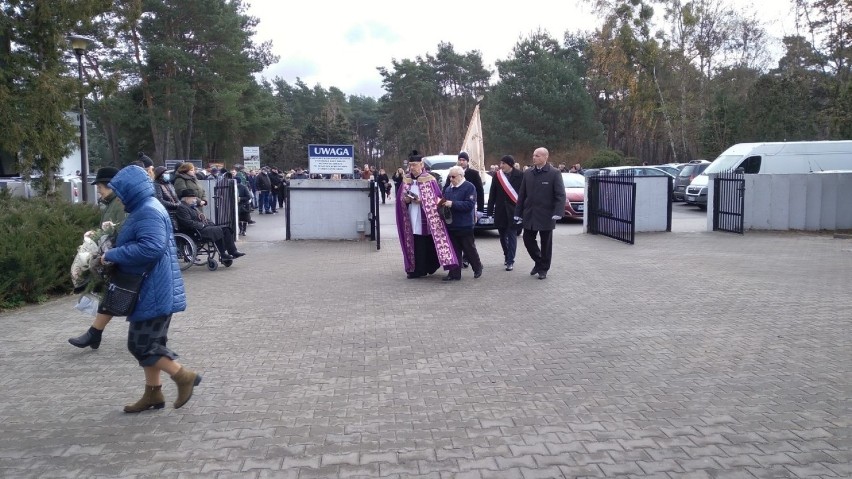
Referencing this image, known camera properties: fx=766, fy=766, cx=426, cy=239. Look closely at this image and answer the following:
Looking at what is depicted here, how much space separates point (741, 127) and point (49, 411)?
39899 mm

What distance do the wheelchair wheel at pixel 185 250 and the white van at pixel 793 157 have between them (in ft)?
58.7

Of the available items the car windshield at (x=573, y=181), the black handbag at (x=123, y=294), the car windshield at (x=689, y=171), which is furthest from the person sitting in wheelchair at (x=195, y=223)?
the car windshield at (x=689, y=171)

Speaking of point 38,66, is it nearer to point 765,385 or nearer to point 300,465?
point 300,465

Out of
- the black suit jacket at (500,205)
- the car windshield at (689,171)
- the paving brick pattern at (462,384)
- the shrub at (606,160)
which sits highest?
the shrub at (606,160)

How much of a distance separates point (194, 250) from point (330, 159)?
5.98m

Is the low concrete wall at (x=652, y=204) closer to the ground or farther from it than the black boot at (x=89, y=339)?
farther from it

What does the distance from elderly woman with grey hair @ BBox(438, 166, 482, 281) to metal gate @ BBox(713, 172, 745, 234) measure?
8.70 m

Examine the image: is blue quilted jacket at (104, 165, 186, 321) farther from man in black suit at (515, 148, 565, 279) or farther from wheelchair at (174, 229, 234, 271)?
wheelchair at (174, 229, 234, 271)

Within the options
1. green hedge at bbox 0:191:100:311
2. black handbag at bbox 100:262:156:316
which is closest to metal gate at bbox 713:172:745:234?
green hedge at bbox 0:191:100:311

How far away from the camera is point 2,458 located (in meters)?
4.70

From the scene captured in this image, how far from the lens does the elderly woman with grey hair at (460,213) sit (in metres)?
11.1

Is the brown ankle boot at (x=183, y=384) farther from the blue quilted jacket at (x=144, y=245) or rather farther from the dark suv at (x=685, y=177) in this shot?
the dark suv at (x=685, y=177)

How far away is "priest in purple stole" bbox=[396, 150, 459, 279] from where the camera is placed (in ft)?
36.4

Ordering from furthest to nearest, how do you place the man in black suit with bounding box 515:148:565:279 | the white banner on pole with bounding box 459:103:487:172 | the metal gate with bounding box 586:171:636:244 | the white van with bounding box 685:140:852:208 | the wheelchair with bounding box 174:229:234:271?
the white van with bounding box 685:140:852:208
the metal gate with bounding box 586:171:636:244
the white banner on pole with bounding box 459:103:487:172
the wheelchair with bounding box 174:229:234:271
the man in black suit with bounding box 515:148:565:279
